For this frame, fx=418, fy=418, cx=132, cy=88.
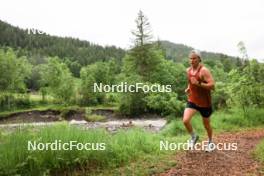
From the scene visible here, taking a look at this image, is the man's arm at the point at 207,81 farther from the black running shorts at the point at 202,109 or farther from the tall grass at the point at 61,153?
the tall grass at the point at 61,153

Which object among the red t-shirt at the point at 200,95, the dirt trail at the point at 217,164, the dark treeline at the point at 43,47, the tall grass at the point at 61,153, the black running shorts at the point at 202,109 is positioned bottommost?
the dirt trail at the point at 217,164

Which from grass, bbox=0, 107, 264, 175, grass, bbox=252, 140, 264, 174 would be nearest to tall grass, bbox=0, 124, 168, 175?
grass, bbox=0, 107, 264, 175

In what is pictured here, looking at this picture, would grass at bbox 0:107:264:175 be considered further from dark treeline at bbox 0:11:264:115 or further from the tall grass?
dark treeline at bbox 0:11:264:115

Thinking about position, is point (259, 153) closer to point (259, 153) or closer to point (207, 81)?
point (259, 153)

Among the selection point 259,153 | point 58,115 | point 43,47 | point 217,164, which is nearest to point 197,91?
point 217,164

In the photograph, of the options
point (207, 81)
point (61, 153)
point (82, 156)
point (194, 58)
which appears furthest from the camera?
point (194, 58)

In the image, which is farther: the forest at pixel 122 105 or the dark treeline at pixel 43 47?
the dark treeline at pixel 43 47

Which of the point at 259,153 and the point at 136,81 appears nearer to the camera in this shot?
the point at 259,153

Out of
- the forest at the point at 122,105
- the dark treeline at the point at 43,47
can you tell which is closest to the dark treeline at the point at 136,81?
the forest at the point at 122,105

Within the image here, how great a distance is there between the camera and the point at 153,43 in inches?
2549

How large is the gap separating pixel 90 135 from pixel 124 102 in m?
39.7

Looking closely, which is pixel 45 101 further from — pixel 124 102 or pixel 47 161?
pixel 47 161

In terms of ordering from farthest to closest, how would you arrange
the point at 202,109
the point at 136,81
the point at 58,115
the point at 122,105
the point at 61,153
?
the point at 58,115
the point at 122,105
the point at 136,81
the point at 202,109
the point at 61,153

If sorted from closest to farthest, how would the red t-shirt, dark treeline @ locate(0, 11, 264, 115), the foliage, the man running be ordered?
the man running, the red t-shirt, dark treeline @ locate(0, 11, 264, 115), the foliage
